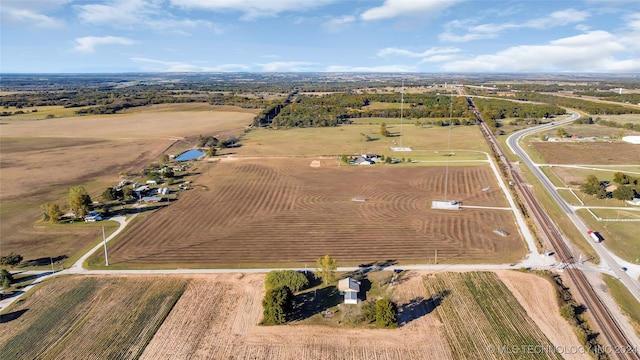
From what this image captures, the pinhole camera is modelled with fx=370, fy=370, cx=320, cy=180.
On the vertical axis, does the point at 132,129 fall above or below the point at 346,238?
above

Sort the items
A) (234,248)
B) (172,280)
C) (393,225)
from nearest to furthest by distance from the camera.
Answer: (172,280), (234,248), (393,225)

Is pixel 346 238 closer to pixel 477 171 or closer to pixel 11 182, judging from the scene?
pixel 477 171

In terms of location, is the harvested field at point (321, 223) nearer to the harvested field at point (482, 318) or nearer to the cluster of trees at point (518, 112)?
the harvested field at point (482, 318)

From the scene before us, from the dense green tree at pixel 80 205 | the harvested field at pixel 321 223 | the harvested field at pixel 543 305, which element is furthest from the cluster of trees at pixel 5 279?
the harvested field at pixel 543 305

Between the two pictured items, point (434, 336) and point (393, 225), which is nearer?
point (434, 336)

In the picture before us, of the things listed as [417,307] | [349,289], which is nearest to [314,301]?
[349,289]

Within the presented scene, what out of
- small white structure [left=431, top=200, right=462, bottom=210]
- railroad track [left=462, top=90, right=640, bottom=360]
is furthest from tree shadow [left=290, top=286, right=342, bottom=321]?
small white structure [left=431, top=200, right=462, bottom=210]

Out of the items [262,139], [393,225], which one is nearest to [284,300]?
[393,225]
